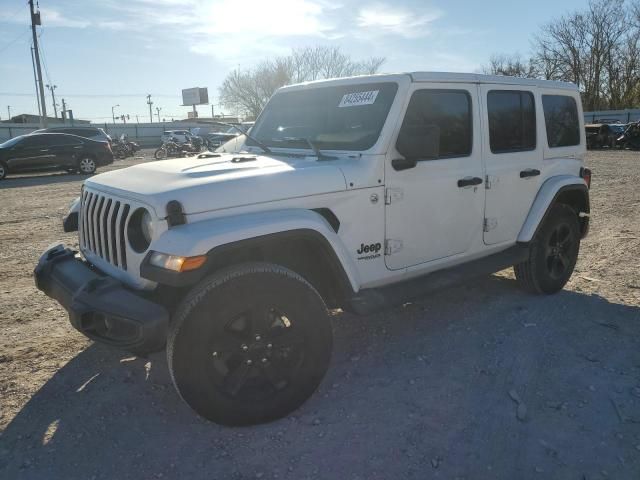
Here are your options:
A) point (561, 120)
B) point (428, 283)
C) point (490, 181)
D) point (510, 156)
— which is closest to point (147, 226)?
point (428, 283)

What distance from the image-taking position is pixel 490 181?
4086 mm

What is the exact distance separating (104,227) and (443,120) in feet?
8.06

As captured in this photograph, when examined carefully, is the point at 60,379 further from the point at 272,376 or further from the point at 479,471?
the point at 479,471

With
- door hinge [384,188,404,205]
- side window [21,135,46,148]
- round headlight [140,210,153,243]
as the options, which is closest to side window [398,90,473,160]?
door hinge [384,188,404,205]

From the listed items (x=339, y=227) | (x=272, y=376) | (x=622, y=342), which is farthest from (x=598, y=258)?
(x=272, y=376)

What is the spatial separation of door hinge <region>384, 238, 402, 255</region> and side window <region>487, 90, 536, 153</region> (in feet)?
4.19

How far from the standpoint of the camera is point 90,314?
105 inches

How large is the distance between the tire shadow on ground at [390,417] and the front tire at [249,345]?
0.18m

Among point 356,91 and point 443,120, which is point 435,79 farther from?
point 356,91

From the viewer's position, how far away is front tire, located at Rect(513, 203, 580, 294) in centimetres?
471

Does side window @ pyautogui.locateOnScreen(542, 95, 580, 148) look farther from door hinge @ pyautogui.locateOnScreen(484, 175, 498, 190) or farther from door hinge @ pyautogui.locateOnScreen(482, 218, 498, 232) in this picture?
door hinge @ pyautogui.locateOnScreen(482, 218, 498, 232)

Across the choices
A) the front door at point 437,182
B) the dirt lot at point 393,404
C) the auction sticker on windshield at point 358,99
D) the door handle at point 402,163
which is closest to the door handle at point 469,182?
the front door at point 437,182

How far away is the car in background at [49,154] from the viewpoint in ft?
53.8

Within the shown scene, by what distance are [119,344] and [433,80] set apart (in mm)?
2703
